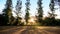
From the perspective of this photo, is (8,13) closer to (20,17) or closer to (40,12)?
(20,17)

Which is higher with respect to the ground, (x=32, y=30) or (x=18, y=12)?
(x=18, y=12)

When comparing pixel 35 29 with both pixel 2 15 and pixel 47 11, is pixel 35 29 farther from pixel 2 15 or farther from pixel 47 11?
pixel 2 15

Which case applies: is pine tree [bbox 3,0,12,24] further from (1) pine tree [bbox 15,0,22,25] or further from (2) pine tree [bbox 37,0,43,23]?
(2) pine tree [bbox 37,0,43,23]

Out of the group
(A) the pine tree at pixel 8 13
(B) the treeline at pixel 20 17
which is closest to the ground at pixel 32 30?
(B) the treeline at pixel 20 17

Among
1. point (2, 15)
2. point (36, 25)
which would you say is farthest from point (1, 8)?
point (36, 25)

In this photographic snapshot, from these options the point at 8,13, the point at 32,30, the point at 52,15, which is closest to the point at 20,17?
the point at 8,13

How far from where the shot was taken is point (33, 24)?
3.31 metres

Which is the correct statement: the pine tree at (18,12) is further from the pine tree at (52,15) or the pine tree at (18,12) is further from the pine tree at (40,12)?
the pine tree at (52,15)

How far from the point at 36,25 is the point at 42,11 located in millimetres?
332

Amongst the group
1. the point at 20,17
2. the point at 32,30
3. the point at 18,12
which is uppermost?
the point at 18,12

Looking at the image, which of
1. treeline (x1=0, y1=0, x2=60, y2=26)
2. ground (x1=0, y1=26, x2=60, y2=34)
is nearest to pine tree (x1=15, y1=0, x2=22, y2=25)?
treeline (x1=0, y1=0, x2=60, y2=26)

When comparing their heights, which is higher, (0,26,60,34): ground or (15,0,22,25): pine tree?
(15,0,22,25): pine tree

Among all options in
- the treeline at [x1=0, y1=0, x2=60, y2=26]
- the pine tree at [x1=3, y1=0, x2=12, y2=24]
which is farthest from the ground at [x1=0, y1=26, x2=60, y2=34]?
the pine tree at [x1=3, y1=0, x2=12, y2=24]

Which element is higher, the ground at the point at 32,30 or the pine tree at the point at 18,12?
the pine tree at the point at 18,12
